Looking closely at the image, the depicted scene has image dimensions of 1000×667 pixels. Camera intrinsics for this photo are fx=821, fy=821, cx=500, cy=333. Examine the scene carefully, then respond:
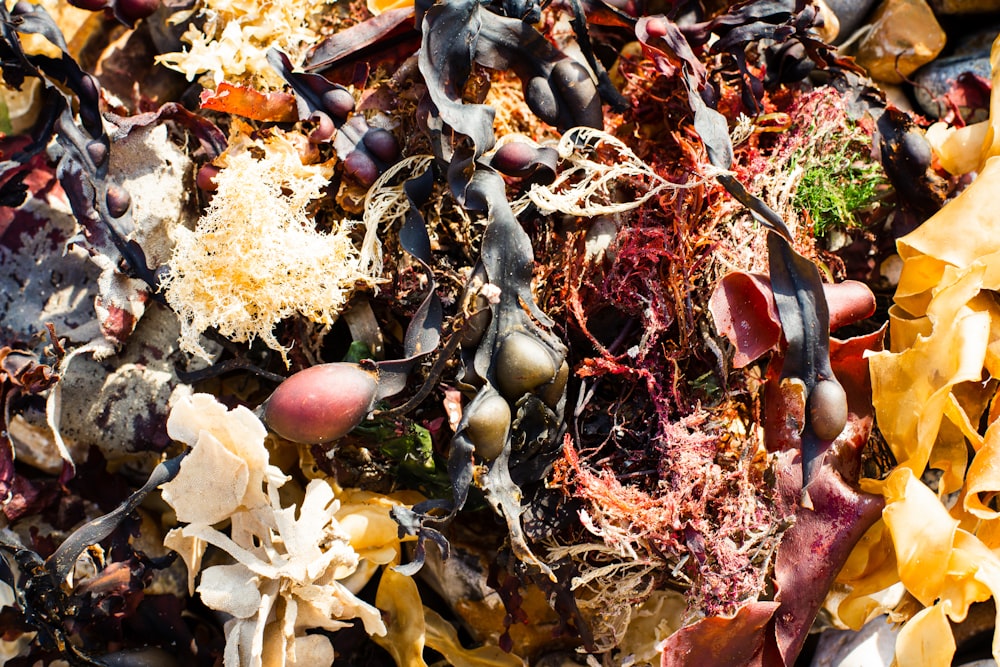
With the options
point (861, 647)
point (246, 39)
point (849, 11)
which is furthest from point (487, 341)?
point (849, 11)

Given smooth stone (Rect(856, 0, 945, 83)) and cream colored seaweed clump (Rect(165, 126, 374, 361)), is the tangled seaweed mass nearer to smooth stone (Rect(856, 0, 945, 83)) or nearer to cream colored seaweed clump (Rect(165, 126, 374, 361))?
cream colored seaweed clump (Rect(165, 126, 374, 361))

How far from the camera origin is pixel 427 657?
3.95 feet

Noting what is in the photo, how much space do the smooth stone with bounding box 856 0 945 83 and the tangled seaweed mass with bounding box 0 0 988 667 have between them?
16 centimetres

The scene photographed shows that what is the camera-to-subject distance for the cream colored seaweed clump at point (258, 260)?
3.13 feet

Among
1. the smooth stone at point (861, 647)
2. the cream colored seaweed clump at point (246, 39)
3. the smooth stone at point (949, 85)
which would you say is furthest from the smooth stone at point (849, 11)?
the smooth stone at point (861, 647)

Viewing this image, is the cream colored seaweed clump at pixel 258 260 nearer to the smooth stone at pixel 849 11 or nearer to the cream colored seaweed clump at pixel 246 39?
the cream colored seaweed clump at pixel 246 39

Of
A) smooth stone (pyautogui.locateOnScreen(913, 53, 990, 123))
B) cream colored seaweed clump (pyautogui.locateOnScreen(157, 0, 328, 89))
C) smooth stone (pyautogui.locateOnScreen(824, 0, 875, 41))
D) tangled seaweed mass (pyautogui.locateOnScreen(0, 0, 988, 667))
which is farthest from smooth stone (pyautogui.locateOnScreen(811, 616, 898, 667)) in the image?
cream colored seaweed clump (pyautogui.locateOnScreen(157, 0, 328, 89))

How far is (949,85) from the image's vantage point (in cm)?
125

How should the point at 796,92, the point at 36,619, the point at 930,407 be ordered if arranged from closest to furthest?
1. the point at 930,407
2. the point at 36,619
3. the point at 796,92

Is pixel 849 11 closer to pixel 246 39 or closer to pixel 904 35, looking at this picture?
pixel 904 35

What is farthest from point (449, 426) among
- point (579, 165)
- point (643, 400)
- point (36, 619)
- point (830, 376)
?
point (36, 619)

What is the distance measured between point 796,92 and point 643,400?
492mm

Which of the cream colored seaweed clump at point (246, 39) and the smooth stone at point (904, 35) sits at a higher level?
the cream colored seaweed clump at point (246, 39)

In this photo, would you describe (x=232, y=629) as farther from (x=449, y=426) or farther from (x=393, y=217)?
(x=393, y=217)
